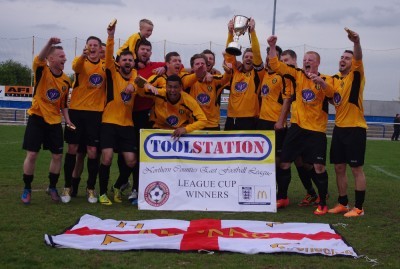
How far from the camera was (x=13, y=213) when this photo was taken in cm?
689

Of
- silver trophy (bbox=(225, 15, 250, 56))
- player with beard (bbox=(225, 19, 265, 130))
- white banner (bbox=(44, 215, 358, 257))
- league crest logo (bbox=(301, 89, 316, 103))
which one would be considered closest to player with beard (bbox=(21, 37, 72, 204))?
white banner (bbox=(44, 215, 358, 257))

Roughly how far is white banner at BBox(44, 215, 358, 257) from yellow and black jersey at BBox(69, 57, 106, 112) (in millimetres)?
2119

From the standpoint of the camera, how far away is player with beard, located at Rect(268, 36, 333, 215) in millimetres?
7656

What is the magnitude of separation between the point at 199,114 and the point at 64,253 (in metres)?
3.41

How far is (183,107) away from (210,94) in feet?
2.23

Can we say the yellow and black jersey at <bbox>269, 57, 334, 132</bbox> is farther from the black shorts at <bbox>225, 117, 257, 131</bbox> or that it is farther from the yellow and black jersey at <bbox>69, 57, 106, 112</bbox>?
the yellow and black jersey at <bbox>69, 57, 106, 112</bbox>

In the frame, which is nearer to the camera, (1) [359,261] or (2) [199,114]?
(1) [359,261]

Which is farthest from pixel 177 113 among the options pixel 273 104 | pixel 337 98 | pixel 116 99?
pixel 337 98

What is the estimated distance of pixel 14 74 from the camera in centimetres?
6369

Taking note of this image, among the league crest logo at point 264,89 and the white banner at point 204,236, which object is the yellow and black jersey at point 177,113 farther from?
the white banner at point 204,236

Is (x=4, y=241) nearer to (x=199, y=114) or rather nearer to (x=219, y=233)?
(x=219, y=233)

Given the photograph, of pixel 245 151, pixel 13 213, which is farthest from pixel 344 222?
pixel 13 213

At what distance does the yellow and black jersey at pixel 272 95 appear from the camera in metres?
8.24

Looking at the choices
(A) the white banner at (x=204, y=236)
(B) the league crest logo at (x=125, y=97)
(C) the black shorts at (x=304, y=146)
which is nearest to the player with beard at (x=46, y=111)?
(B) the league crest logo at (x=125, y=97)
